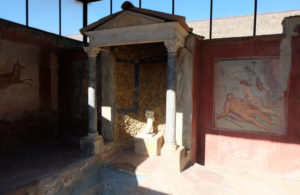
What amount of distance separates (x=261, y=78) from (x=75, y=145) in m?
6.14

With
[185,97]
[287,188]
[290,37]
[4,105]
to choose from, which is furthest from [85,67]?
[287,188]

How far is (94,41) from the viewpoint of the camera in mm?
5051

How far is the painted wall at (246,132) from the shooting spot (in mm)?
4645

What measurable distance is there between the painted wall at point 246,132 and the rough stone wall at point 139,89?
1.20 metres

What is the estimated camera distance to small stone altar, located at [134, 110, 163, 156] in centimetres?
550

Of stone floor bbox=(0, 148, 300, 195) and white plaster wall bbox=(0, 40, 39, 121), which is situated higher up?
white plaster wall bbox=(0, 40, 39, 121)

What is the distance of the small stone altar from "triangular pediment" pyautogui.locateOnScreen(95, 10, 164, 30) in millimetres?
2519

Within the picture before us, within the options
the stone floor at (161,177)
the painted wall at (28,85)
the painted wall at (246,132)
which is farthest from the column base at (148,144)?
the painted wall at (28,85)

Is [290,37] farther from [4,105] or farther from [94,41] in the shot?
[4,105]

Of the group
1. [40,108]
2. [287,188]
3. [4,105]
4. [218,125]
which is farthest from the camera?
[40,108]

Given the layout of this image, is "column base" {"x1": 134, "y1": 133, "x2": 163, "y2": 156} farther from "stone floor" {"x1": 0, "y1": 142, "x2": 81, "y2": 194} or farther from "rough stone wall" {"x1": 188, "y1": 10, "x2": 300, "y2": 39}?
"rough stone wall" {"x1": 188, "y1": 10, "x2": 300, "y2": 39}

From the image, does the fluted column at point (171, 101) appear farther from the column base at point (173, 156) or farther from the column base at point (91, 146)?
the column base at point (91, 146)

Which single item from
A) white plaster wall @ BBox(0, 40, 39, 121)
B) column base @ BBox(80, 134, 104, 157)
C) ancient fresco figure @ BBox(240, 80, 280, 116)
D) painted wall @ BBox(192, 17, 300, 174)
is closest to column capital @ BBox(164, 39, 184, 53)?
painted wall @ BBox(192, 17, 300, 174)

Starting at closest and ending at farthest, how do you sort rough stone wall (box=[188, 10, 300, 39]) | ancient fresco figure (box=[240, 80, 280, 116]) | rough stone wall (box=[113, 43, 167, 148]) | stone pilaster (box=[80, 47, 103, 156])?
1. ancient fresco figure (box=[240, 80, 280, 116])
2. stone pilaster (box=[80, 47, 103, 156])
3. rough stone wall (box=[113, 43, 167, 148])
4. rough stone wall (box=[188, 10, 300, 39])
